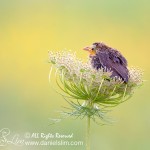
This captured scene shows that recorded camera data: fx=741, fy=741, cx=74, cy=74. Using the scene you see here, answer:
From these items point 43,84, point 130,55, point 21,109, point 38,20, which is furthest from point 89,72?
point 38,20

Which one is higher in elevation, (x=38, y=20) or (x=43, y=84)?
(x=38, y=20)

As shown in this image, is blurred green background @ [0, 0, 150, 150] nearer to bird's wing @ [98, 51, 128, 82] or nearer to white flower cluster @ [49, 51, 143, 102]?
bird's wing @ [98, 51, 128, 82]

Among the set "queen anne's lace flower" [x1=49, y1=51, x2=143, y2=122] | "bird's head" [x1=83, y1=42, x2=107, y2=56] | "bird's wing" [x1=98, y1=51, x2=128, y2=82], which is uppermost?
"bird's head" [x1=83, y1=42, x2=107, y2=56]

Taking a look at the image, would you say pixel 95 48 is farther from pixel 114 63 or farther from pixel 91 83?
pixel 91 83

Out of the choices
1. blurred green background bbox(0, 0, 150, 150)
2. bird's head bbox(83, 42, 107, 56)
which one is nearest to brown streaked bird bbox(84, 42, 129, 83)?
bird's head bbox(83, 42, 107, 56)

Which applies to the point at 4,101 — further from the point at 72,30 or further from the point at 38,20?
the point at 38,20

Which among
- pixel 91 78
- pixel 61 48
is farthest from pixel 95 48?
pixel 61 48
